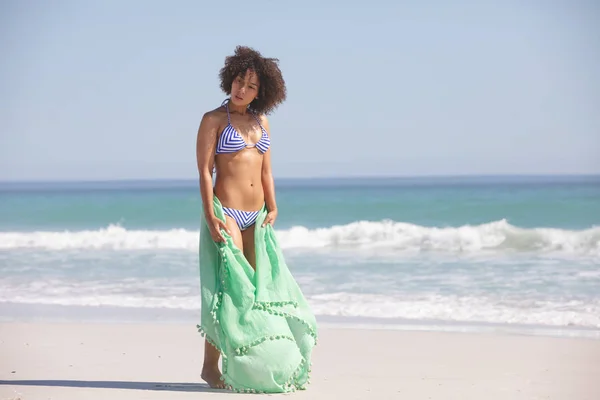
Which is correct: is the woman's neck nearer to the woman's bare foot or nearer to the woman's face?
the woman's face

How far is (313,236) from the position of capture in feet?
63.7

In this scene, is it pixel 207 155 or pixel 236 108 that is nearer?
pixel 207 155

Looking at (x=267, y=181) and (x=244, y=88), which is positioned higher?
(x=244, y=88)

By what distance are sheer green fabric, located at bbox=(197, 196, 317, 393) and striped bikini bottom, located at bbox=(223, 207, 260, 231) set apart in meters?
0.04

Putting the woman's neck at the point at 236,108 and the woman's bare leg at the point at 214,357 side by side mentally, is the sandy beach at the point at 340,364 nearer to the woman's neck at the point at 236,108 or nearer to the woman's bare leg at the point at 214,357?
the woman's bare leg at the point at 214,357

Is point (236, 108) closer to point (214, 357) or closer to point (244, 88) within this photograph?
point (244, 88)

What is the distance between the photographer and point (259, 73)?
5.06 meters

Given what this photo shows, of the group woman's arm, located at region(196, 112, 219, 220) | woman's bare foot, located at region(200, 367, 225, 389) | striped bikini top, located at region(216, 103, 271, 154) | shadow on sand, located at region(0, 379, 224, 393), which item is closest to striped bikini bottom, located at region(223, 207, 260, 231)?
woman's arm, located at region(196, 112, 219, 220)

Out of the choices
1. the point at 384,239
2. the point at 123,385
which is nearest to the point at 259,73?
the point at 123,385

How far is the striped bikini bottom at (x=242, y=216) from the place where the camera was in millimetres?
5016

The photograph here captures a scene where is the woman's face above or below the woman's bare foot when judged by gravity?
above

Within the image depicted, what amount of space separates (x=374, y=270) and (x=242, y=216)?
25.2 ft

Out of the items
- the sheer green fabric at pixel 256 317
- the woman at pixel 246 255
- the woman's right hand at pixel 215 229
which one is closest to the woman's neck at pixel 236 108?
the woman at pixel 246 255

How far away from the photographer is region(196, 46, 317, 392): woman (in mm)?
4754
